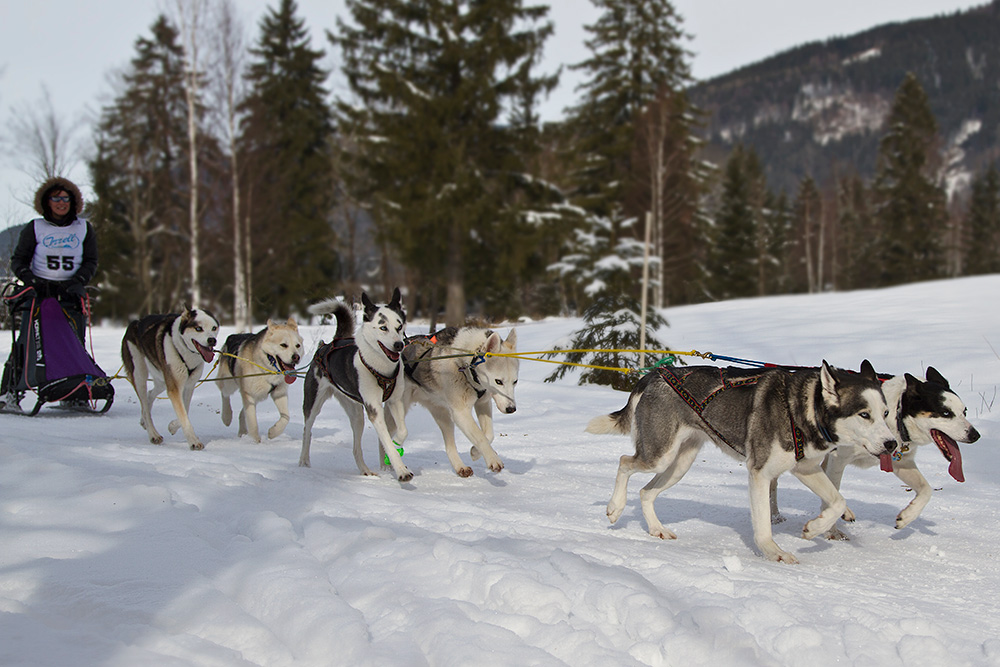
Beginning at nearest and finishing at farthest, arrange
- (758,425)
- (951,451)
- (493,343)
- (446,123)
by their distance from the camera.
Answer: (758,425), (951,451), (493,343), (446,123)

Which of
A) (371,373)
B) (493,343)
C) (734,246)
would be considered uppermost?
(734,246)


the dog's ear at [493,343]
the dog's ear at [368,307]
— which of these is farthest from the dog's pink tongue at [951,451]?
the dog's ear at [368,307]

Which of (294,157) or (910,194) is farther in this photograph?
(910,194)

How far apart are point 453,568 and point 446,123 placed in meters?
20.6

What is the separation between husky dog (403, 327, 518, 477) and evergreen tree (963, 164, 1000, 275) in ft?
162

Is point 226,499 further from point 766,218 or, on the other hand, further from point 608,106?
point 766,218

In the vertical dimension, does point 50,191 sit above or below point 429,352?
above

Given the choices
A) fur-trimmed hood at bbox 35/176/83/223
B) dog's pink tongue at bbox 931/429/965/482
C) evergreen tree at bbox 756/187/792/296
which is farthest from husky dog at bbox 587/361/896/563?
evergreen tree at bbox 756/187/792/296

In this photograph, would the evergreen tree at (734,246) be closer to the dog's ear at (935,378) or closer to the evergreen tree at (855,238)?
the evergreen tree at (855,238)

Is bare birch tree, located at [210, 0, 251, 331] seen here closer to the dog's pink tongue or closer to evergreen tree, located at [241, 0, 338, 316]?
evergreen tree, located at [241, 0, 338, 316]

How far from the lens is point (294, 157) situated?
108 ft

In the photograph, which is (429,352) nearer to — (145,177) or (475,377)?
(475,377)

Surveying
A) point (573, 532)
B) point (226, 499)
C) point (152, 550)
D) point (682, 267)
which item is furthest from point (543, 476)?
point (682, 267)

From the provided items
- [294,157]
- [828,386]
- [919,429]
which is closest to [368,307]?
[828,386]
